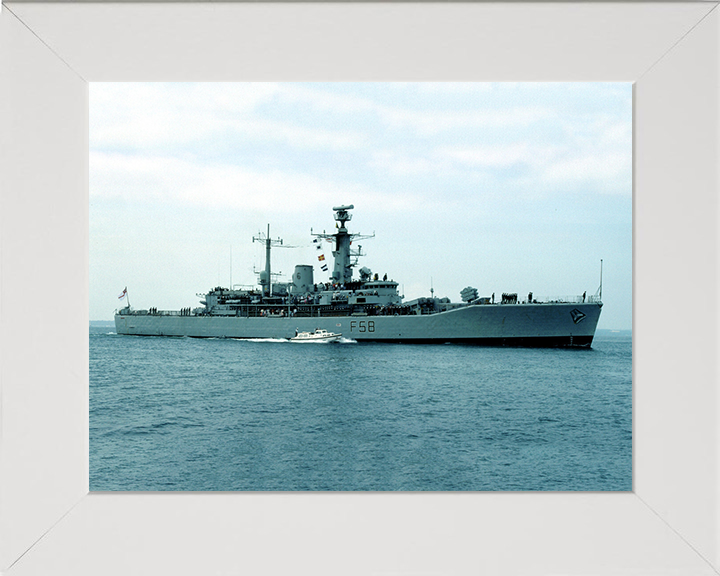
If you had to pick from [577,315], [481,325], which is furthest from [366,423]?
[577,315]

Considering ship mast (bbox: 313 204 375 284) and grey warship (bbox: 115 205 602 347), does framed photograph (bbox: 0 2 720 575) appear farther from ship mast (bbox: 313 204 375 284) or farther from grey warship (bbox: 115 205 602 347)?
ship mast (bbox: 313 204 375 284)

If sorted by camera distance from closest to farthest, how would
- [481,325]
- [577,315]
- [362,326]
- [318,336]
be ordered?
[481,325], [577,315], [362,326], [318,336]

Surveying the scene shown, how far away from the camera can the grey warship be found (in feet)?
61.0

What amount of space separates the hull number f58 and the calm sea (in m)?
2.13

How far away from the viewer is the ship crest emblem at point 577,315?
733 inches

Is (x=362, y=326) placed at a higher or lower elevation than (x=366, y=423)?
higher

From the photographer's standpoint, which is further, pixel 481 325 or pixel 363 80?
pixel 481 325

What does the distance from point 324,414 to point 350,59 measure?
9490mm

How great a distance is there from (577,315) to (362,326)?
7.61 meters

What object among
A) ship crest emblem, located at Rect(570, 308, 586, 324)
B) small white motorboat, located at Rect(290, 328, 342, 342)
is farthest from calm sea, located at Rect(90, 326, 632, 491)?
small white motorboat, located at Rect(290, 328, 342, 342)

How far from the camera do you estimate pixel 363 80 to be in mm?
1788

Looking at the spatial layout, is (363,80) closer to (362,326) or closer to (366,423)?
(366,423)
